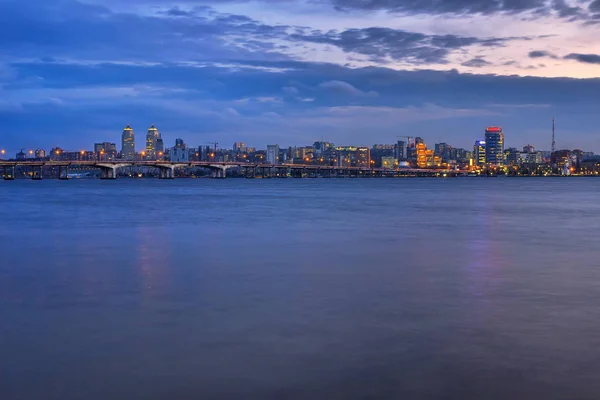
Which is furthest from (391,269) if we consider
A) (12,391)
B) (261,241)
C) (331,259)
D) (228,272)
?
(12,391)

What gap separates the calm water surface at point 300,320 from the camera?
917 centimetres

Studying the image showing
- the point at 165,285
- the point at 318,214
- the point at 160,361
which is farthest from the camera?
the point at 318,214

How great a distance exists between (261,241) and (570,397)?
20.5 meters

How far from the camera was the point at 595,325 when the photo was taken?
1226cm

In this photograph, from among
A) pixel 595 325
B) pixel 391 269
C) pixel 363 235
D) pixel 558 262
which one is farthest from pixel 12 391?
pixel 363 235

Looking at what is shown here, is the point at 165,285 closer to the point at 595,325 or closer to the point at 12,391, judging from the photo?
the point at 12,391

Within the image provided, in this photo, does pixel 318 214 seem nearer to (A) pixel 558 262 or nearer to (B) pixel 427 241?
(B) pixel 427 241

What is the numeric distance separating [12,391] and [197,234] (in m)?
23.1

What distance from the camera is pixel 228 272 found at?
760 inches

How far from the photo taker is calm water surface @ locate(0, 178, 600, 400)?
917 centimetres

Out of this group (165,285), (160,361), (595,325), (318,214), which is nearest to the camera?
(160,361)

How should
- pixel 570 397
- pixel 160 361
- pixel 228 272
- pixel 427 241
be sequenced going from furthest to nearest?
pixel 427 241, pixel 228 272, pixel 160 361, pixel 570 397

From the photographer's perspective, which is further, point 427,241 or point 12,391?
point 427,241

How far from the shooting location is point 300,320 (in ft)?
42.3
